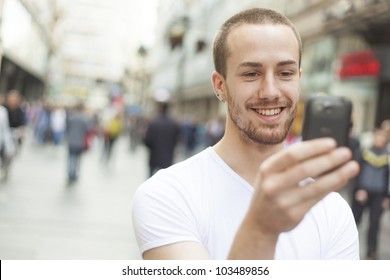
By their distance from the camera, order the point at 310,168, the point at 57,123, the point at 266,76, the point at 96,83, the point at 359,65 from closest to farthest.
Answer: the point at 310,168 → the point at 266,76 → the point at 96,83 → the point at 359,65 → the point at 57,123

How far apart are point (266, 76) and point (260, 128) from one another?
13 centimetres

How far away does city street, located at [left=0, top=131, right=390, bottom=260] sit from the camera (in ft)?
14.6

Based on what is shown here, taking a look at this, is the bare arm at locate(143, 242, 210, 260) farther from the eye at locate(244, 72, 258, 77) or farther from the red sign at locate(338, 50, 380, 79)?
the red sign at locate(338, 50, 380, 79)

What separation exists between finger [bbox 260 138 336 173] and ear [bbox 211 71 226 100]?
63 cm

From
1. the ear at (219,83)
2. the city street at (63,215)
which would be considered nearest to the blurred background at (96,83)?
the city street at (63,215)

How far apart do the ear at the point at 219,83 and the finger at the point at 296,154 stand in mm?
627

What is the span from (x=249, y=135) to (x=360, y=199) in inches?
191

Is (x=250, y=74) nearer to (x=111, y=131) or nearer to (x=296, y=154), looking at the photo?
(x=296, y=154)

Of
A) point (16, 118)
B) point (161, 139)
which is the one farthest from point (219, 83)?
point (16, 118)

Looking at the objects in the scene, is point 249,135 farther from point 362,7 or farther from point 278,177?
point 362,7

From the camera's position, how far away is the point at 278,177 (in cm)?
86

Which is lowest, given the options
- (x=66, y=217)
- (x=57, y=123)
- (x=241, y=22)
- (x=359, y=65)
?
(x=66, y=217)

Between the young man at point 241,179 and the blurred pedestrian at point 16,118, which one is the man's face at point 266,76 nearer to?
the young man at point 241,179

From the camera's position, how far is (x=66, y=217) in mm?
6219
